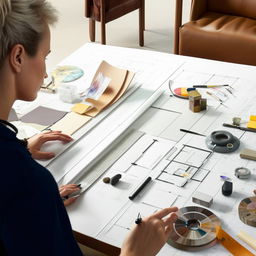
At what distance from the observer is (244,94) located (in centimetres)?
213

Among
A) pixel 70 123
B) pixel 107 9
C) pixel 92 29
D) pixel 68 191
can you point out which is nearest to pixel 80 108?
pixel 70 123

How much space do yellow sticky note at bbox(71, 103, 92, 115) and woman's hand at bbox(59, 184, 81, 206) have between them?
1.72 ft

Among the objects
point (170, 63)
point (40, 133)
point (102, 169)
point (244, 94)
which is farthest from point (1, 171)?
point (170, 63)

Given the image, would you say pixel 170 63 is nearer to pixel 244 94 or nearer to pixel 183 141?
pixel 244 94

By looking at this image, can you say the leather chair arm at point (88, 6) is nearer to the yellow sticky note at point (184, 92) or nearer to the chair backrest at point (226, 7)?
the chair backrest at point (226, 7)

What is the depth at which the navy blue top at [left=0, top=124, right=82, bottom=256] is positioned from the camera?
1.06 meters

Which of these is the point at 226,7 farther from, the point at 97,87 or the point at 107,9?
the point at 97,87

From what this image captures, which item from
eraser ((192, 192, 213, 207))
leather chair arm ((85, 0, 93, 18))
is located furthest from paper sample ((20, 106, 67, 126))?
leather chair arm ((85, 0, 93, 18))

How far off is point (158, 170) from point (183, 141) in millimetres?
201

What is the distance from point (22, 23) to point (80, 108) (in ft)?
3.25

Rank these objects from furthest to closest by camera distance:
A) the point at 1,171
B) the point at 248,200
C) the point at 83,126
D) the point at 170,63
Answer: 1. the point at 170,63
2. the point at 83,126
3. the point at 248,200
4. the point at 1,171

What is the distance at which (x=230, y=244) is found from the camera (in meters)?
1.39

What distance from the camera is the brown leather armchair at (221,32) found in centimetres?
308

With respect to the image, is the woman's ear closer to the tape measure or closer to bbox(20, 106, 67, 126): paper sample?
the tape measure
